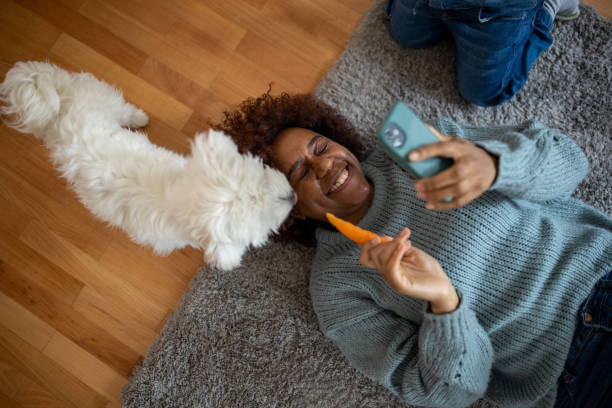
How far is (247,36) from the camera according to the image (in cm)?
148

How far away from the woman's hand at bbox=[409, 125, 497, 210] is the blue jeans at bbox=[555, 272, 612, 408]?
498 millimetres

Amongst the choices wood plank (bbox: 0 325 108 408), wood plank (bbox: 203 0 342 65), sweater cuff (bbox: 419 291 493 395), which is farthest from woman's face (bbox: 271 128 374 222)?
wood plank (bbox: 0 325 108 408)

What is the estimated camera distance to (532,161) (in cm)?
92

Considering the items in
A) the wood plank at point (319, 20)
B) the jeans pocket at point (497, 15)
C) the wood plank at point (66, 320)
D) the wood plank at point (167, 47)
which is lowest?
the wood plank at point (66, 320)

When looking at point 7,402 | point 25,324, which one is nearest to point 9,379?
point 7,402

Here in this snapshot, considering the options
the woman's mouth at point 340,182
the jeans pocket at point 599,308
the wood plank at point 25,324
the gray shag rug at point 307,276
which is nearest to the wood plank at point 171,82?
the gray shag rug at point 307,276

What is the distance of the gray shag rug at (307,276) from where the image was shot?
1.31 metres

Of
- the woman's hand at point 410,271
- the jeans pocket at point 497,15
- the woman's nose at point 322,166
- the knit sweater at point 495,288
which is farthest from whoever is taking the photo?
the jeans pocket at point 497,15

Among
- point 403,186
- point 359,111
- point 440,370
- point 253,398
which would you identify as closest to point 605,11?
point 359,111

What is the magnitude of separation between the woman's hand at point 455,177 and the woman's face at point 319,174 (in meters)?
0.30

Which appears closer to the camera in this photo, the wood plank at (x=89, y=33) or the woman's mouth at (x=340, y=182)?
the woman's mouth at (x=340, y=182)

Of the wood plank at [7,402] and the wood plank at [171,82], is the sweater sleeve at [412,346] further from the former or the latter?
the wood plank at [7,402]

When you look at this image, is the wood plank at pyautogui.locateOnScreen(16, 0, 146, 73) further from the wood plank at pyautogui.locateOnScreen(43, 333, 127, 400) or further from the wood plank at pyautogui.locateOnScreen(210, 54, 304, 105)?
the wood plank at pyautogui.locateOnScreen(43, 333, 127, 400)

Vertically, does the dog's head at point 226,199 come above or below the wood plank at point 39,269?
above
